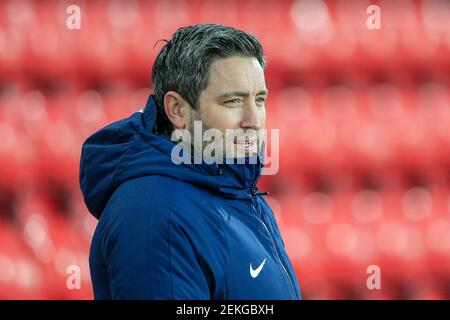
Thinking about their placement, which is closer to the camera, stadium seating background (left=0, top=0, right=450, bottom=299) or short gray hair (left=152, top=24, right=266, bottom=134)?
short gray hair (left=152, top=24, right=266, bottom=134)

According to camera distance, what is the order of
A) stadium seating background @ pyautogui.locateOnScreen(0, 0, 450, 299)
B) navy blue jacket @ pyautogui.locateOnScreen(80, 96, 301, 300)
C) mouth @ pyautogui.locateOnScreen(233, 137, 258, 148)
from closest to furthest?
navy blue jacket @ pyautogui.locateOnScreen(80, 96, 301, 300), mouth @ pyautogui.locateOnScreen(233, 137, 258, 148), stadium seating background @ pyautogui.locateOnScreen(0, 0, 450, 299)

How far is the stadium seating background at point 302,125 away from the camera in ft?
6.09

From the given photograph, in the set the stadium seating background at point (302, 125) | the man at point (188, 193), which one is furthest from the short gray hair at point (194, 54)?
the stadium seating background at point (302, 125)

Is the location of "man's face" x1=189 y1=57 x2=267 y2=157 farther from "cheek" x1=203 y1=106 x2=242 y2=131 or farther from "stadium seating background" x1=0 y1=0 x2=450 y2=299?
"stadium seating background" x1=0 y1=0 x2=450 y2=299

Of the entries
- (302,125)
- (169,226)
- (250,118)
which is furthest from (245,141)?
(302,125)

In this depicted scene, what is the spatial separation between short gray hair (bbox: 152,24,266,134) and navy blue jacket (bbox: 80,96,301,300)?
0.10ft

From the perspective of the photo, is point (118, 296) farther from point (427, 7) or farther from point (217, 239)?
point (427, 7)

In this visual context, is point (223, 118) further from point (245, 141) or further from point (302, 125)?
point (302, 125)

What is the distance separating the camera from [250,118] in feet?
2.58

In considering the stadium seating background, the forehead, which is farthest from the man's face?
the stadium seating background

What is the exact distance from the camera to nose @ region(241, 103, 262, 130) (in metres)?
0.78

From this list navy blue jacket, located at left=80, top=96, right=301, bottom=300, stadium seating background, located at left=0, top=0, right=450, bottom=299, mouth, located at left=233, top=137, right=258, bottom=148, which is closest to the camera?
navy blue jacket, located at left=80, top=96, right=301, bottom=300

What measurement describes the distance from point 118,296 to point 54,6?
141cm

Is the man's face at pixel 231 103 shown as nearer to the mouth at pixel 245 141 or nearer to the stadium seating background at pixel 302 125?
the mouth at pixel 245 141
